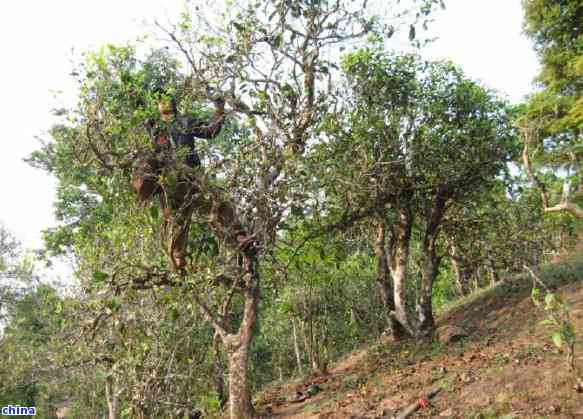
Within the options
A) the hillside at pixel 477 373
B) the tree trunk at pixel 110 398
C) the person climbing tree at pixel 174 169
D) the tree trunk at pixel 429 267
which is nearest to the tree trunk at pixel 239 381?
the hillside at pixel 477 373

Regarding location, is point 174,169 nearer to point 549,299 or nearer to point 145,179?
point 145,179

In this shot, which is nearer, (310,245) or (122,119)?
(122,119)

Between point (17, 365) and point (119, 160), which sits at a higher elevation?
point (119, 160)

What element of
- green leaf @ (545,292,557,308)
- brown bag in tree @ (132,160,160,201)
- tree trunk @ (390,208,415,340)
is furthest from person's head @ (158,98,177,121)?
tree trunk @ (390,208,415,340)

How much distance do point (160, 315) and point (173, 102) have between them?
12.1ft

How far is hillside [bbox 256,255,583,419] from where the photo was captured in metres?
6.54

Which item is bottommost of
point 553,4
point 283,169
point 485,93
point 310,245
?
point 310,245

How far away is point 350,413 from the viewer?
338 inches

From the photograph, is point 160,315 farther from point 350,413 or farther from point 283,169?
point 350,413

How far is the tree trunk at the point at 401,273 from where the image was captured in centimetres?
1305

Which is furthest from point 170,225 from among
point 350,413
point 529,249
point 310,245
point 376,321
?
point 376,321

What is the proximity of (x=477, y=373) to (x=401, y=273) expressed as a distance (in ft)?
16.4

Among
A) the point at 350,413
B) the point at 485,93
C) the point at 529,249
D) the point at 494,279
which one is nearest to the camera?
the point at 350,413

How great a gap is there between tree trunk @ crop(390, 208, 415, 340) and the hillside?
57 centimetres
